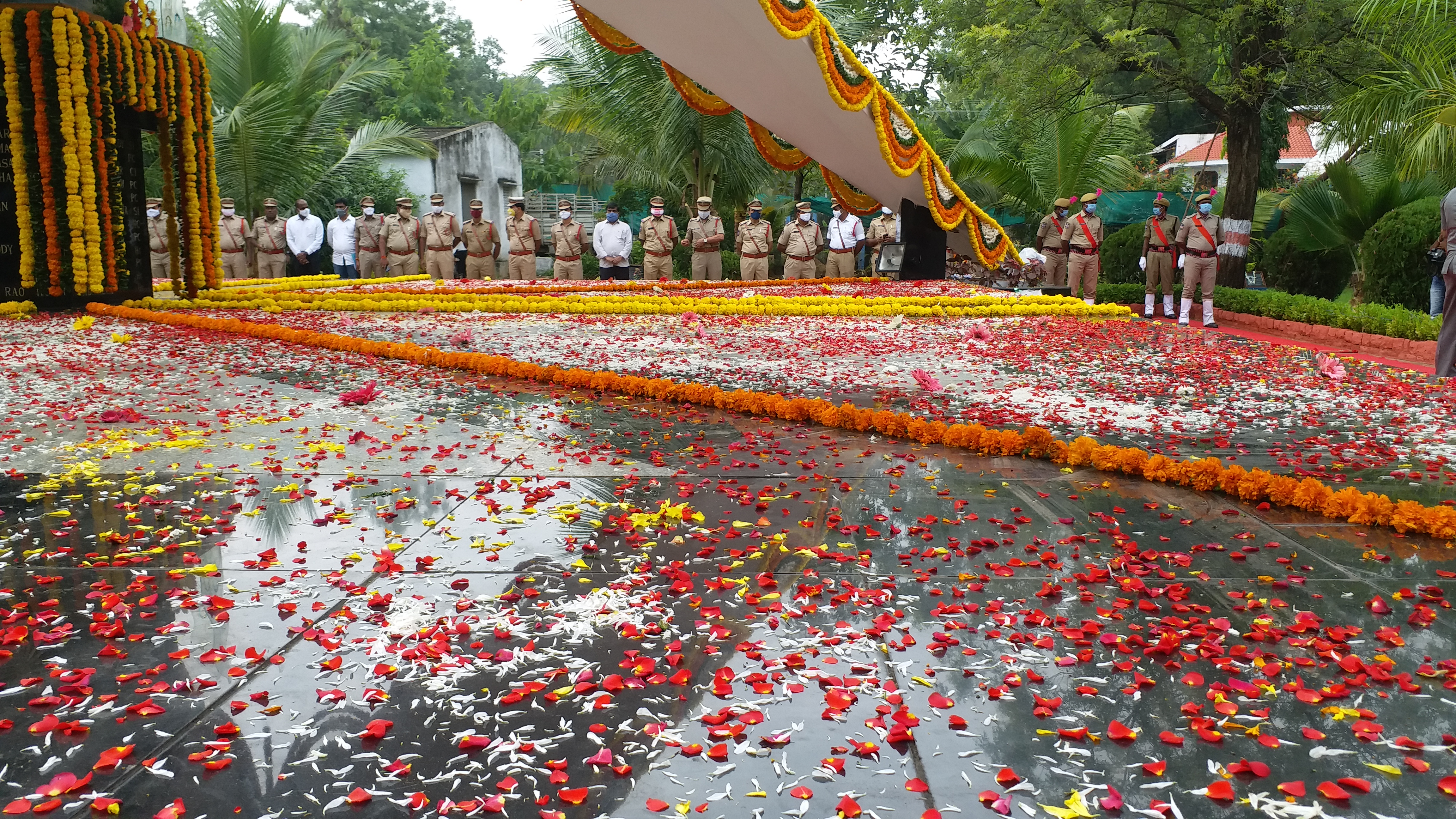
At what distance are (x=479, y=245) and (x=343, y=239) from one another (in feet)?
8.26

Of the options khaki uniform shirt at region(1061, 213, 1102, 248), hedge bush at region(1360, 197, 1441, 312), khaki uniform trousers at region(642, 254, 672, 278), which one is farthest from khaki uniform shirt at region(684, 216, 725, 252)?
hedge bush at region(1360, 197, 1441, 312)

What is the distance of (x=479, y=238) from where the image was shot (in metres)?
16.6

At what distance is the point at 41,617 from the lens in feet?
8.16

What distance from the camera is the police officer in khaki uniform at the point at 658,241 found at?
16.3 m

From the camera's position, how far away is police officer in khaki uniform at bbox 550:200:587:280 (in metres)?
16.9

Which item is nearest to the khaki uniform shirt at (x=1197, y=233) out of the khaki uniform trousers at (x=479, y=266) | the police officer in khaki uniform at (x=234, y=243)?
the khaki uniform trousers at (x=479, y=266)

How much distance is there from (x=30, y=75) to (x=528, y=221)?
25.5ft

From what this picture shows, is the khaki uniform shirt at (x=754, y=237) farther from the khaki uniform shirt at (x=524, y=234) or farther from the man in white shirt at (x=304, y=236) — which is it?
the man in white shirt at (x=304, y=236)

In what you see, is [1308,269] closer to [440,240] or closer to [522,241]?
[522,241]

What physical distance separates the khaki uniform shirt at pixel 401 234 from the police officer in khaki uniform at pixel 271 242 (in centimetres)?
168

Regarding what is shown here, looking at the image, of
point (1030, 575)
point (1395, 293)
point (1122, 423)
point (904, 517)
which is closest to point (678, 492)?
point (904, 517)

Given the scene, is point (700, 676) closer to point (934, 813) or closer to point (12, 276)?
point (934, 813)

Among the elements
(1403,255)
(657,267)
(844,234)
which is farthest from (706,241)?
(1403,255)

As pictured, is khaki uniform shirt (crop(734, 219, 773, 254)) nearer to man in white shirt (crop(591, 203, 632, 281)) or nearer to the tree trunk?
man in white shirt (crop(591, 203, 632, 281))
